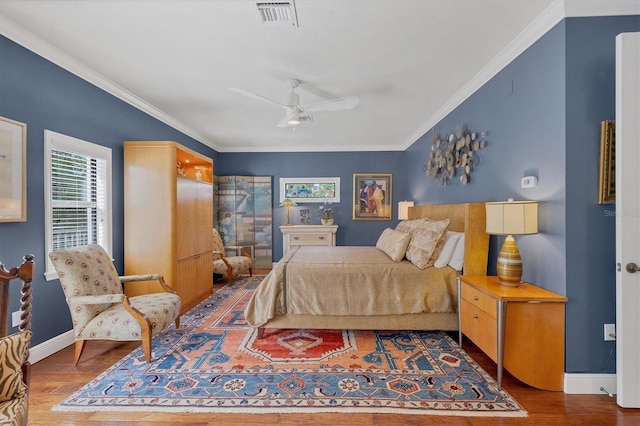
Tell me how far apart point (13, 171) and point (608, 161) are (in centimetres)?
449

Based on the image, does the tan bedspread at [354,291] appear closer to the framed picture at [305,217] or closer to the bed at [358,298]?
the bed at [358,298]

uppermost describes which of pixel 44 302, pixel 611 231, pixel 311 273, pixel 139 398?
pixel 611 231

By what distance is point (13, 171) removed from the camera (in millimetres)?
2344

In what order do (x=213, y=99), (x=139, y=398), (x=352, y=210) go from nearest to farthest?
(x=139, y=398) < (x=213, y=99) < (x=352, y=210)

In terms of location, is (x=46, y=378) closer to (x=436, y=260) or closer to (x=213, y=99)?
(x=213, y=99)

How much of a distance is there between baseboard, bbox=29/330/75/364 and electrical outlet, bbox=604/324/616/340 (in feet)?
14.9

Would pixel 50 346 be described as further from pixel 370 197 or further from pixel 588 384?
pixel 370 197

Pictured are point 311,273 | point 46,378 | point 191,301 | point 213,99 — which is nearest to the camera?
point 46,378

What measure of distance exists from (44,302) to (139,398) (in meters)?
1.42

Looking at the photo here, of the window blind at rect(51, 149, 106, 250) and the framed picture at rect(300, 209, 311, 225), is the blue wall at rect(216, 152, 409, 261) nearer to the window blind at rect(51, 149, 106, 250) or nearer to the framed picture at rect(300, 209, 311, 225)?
the framed picture at rect(300, 209, 311, 225)

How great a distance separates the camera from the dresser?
6258mm

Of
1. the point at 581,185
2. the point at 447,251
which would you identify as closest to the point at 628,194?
the point at 581,185

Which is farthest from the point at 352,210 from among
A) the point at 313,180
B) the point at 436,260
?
the point at 436,260

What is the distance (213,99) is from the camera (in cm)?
379
